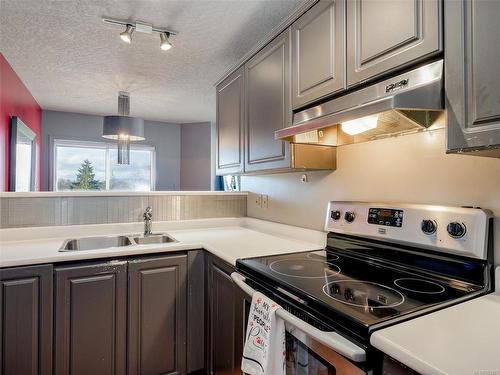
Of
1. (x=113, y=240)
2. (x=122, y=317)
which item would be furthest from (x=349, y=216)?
(x=113, y=240)

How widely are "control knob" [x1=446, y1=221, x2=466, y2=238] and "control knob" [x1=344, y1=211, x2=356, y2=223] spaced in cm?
46

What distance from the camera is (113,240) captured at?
2189 millimetres

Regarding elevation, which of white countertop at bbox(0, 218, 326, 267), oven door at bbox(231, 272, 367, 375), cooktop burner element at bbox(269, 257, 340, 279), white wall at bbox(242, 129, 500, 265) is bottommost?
oven door at bbox(231, 272, 367, 375)

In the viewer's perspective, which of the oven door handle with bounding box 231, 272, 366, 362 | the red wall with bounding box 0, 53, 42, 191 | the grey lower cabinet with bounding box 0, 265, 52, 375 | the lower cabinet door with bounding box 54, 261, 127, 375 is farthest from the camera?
the red wall with bounding box 0, 53, 42, 191

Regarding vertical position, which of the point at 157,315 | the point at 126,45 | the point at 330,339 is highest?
the point at 126,45

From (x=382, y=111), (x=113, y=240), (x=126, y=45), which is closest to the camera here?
(x=382, y=111)

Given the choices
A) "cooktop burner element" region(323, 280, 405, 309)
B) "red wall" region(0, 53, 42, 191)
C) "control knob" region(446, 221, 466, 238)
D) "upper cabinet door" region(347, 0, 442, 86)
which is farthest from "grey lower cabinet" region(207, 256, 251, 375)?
"red wall" region(0, 53, 42, 191)

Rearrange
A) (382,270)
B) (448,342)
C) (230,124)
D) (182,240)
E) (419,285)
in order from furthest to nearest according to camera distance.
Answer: (230,124), (182,240), (382,270), (419,285), (448,342)

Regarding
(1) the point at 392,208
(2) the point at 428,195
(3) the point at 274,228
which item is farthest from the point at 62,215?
(2) the point at 428,195

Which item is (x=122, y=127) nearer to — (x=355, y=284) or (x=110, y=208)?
(x=110, y=208)

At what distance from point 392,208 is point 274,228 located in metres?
1.07

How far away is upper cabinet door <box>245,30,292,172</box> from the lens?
66.0 inches

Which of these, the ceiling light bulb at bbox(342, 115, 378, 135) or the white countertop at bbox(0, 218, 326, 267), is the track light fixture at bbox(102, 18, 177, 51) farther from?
the ceiling light bulb at bbox(342, 115, 378, 135)

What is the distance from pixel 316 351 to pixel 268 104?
135cm
